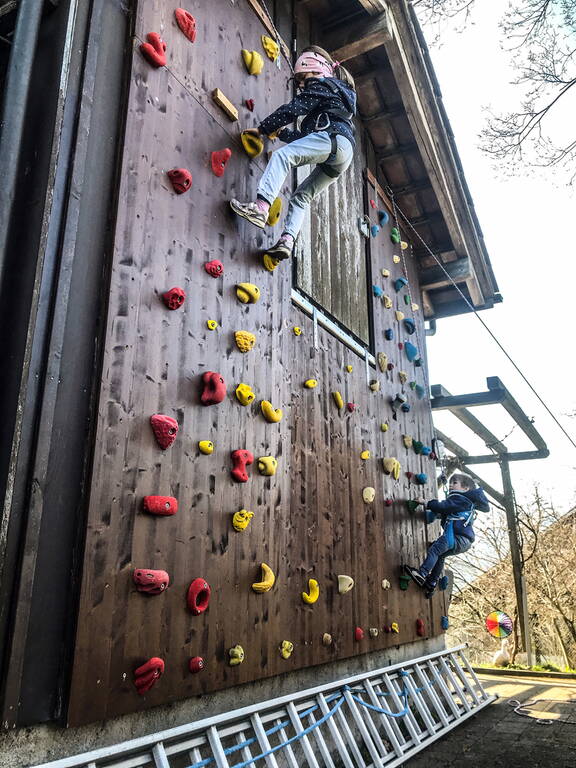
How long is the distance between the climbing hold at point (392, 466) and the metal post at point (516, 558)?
4402 millimetres

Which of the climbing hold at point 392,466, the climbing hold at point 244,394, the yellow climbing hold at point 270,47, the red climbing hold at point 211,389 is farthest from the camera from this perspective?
the climbing hold at point 392,466

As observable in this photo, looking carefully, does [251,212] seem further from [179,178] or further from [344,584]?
[344,584]

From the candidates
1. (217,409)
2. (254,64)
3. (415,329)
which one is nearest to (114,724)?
(217,409)

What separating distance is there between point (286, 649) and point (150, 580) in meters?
1.36

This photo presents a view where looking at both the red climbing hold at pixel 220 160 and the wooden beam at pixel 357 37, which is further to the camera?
the wooden beam at pixel 357 37

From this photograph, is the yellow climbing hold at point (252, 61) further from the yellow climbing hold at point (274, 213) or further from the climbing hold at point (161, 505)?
the climbing hold at point (161, 505)

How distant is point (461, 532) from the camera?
237 inches

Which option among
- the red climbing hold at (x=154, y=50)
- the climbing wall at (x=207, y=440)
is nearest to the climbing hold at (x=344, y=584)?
the climbing wall at (x=207, y=440)

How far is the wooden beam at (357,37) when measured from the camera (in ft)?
18.1

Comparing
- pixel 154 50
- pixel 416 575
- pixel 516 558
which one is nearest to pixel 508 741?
pixel 416 575

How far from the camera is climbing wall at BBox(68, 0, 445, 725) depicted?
102 inches

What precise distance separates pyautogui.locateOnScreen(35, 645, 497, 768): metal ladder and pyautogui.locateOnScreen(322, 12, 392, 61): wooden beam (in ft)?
17.9

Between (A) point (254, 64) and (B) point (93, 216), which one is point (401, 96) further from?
(B) point (93, 216)

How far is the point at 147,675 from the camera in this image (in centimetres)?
255
